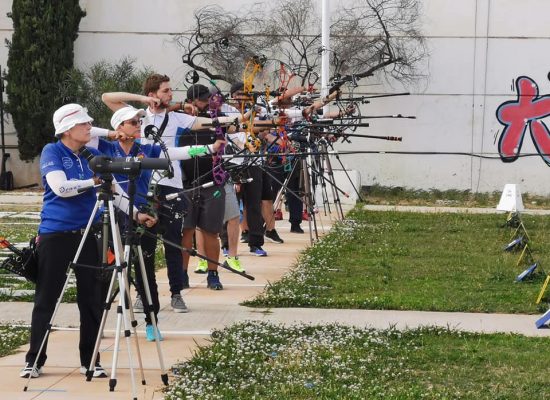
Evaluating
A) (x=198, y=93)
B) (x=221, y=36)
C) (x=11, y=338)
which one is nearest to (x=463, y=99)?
(x=221, y=36)

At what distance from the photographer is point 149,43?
92.7 ft

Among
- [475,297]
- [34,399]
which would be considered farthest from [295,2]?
[34,399]

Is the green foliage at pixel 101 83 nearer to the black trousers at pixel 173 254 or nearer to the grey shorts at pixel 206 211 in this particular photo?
the grey shorts at pixel 206 211

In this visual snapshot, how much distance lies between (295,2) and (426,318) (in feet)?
60.0

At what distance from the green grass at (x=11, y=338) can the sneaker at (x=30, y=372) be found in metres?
0.86

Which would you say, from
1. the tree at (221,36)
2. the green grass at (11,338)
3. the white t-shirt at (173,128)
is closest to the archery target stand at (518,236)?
the white t-shirt at (173,128)

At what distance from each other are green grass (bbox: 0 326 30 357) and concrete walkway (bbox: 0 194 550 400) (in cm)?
10

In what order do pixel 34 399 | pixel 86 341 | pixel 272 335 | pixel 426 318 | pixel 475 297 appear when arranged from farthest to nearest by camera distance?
pixel 475 297, pixel 426 318, pixel 272 335, pixel 86 341, pixel 34 399

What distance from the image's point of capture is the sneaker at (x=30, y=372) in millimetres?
8005

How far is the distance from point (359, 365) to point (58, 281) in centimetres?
223

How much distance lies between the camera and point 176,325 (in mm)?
10156

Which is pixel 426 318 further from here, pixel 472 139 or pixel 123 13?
pixel 123 13

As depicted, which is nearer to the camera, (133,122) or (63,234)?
(63,234)

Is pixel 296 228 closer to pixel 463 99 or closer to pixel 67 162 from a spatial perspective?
pixel 463 99
